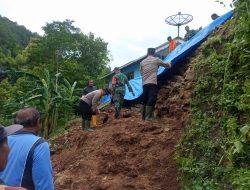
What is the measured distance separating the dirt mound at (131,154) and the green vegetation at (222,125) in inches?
22.8

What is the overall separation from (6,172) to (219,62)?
454 centimetres

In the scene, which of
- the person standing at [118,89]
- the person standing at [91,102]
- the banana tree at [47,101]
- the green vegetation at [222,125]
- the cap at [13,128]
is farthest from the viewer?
the banana tree at [47,101]

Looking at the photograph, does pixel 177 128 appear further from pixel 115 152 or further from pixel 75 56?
pixel 75 56

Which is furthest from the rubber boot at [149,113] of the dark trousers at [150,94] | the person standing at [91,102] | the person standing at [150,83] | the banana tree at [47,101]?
the banana tree at [47,101]

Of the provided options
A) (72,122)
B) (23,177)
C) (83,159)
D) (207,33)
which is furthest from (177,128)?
(72,122)

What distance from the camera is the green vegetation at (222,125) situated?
14.0 ft

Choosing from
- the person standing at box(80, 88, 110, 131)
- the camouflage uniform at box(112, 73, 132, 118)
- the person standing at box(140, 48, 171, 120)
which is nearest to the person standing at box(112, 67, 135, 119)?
the camouflage uniform at box(112, 73, 132, 118)

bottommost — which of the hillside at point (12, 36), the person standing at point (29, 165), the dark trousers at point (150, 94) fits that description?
the person standing at point (29, 165)

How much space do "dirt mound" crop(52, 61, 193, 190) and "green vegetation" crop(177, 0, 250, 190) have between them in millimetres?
580

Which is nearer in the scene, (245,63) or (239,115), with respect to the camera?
(239,115)

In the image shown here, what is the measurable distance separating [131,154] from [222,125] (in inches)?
90.9

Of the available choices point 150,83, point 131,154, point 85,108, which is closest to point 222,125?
point 131,154

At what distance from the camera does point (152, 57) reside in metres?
8.73

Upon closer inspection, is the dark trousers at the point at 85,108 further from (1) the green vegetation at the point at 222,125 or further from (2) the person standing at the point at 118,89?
(1) the green vegetation at the point at 222,125
